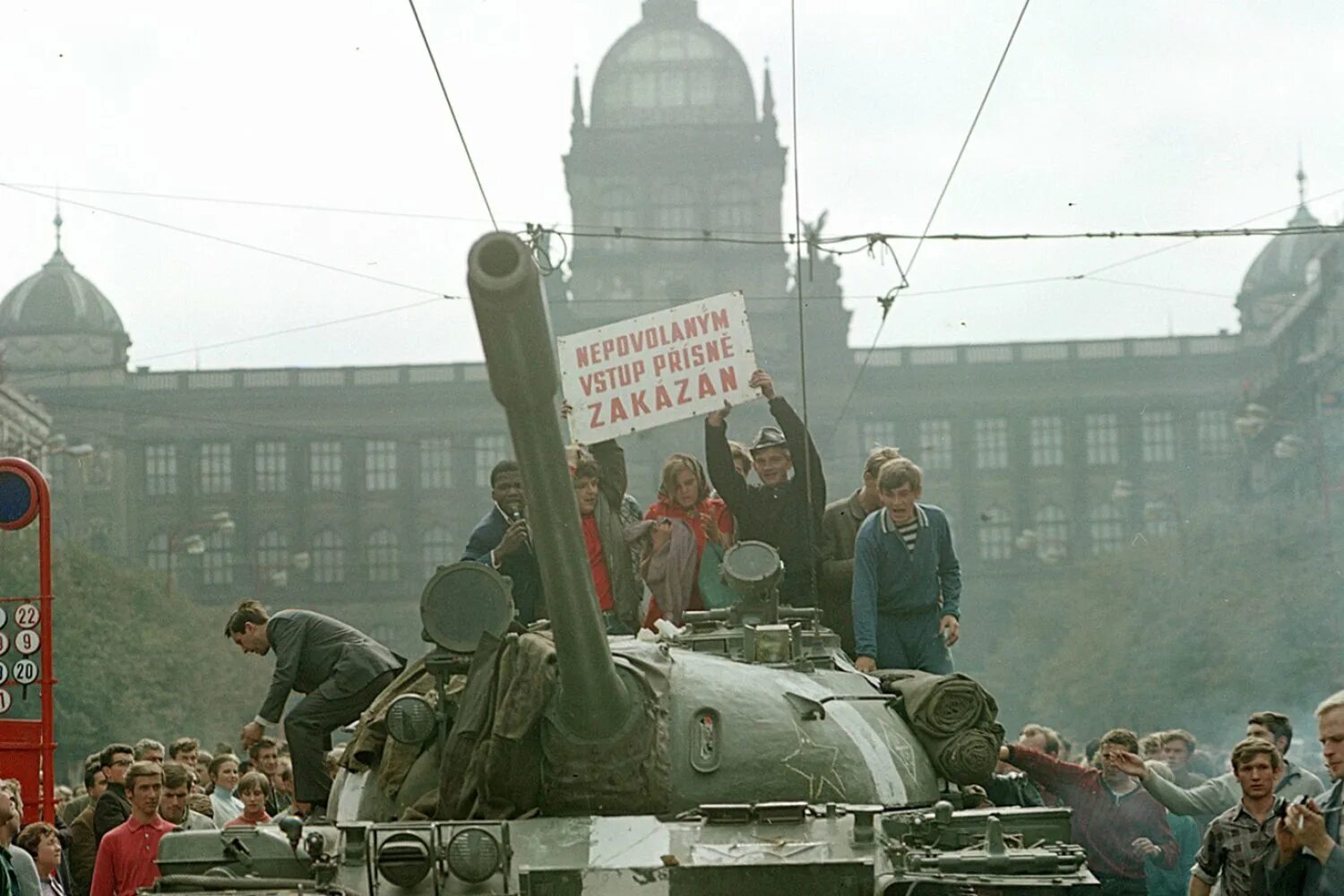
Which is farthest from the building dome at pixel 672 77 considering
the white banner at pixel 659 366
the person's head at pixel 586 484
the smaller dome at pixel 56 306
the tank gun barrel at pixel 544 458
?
the tank gun barrel at pixel 544 458

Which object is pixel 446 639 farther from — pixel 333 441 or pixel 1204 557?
pixel 333 441

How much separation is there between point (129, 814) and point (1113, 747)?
19.6 feet

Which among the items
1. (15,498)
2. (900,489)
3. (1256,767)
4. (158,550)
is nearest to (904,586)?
(900,489)

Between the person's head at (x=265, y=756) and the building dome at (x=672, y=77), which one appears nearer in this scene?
the person's head at (x=265, y=756)

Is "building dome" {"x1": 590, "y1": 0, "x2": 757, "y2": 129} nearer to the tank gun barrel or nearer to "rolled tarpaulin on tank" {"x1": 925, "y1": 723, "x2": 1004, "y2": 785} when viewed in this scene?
"rolled tarpaulin on tank" {"x1": 925, "y1": 723, "x2": 1004, "y2": 785}

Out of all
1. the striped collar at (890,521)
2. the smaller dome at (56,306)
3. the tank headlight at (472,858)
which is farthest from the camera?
the smaller dome at (56,306)

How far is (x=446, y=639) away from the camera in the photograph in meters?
12.0

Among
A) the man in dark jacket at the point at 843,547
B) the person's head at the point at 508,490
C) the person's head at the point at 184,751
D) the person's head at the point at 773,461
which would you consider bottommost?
the person's head at the point at 184,751

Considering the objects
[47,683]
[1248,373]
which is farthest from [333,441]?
[47,683]

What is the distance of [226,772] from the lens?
717 inches

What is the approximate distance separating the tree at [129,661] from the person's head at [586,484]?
31.9 m

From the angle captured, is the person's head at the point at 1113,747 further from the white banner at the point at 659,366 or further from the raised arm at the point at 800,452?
the white banner at the point at 659,366

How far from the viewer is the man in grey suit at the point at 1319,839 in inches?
438

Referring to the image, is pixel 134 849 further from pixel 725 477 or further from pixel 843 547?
pixel 843 547
